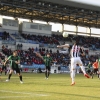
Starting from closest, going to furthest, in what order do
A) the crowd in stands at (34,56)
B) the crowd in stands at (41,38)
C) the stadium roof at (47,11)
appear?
the crowd in stands at (34,56) < the stadium roof at (47,11) < the crowd in stands at (41,38)

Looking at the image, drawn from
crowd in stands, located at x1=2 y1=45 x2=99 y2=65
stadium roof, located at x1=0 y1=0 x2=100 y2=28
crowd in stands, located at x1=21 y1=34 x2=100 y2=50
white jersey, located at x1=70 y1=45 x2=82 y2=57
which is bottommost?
crowd in stands, located at x1=2 y1=45 x2=99 y2=65

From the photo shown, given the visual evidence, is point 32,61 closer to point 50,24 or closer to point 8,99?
point 50,24

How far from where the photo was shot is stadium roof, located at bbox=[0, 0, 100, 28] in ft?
168

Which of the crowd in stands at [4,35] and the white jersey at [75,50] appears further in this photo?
the crowd in stands at [4,35]

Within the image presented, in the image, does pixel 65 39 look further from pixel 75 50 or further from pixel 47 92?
pixel 47 92

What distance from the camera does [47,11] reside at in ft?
181

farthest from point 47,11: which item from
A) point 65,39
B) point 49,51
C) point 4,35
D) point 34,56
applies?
point 65,39

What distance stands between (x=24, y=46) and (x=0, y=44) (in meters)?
5.26

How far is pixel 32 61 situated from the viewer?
167ft

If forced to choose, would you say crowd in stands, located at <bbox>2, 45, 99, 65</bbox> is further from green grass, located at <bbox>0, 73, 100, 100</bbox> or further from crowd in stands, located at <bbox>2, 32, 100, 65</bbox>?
green grass, located at <bbox>0, 73, 100, 100</bbox>

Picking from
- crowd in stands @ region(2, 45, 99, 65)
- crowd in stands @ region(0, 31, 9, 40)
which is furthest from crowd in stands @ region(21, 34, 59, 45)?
crowd in stands @ region(0, 31, 9, 40)

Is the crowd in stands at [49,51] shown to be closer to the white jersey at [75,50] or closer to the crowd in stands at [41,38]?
the crowd in stands at [41,38]

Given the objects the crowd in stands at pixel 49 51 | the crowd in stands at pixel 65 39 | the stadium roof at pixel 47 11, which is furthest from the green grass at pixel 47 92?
the crowd in stands at pixel 65 39

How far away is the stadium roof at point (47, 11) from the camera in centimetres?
5119
